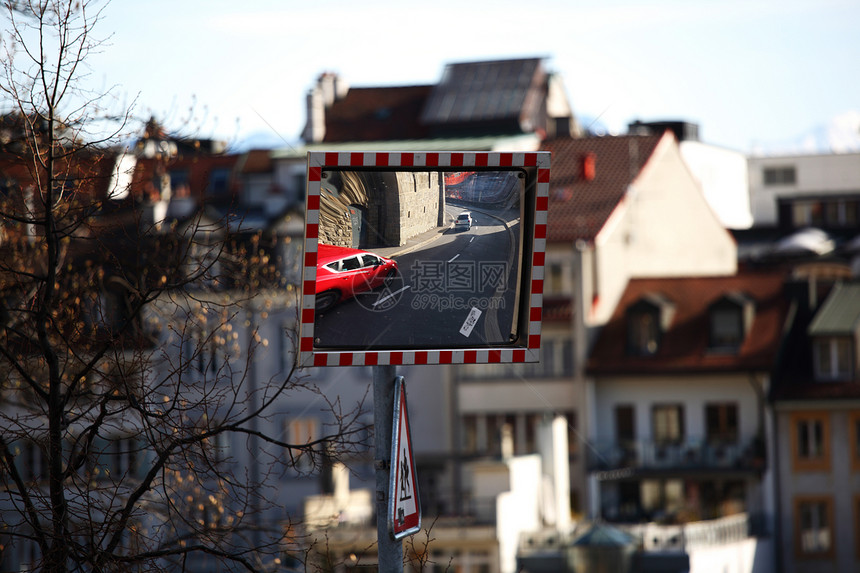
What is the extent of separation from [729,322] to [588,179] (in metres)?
8.27

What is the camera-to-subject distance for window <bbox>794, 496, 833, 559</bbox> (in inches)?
1750

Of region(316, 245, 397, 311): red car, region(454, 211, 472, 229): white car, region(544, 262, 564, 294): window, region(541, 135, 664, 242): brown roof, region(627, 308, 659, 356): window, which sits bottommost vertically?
region(316, 245, 397, 311): red car

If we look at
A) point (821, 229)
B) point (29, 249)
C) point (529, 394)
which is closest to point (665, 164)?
point (529, 394)

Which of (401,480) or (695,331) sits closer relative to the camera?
(401,480)

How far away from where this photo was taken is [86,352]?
12.2m

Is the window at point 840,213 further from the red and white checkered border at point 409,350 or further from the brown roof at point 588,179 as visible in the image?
the red and white checkered border at point 409,350

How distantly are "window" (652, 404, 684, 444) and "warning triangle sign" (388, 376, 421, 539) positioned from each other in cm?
3963

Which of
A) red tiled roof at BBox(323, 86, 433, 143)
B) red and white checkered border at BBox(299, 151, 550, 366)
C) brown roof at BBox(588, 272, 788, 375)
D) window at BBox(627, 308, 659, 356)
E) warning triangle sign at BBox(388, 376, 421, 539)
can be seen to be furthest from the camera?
red tiled roof at BBox(323, 86, 433, 143)

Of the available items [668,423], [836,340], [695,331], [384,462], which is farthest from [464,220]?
[695,331]

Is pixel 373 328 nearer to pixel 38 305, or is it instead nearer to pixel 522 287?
pixel 522 287

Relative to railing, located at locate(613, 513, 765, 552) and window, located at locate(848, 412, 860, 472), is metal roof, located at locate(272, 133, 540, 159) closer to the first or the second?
window, located at locate(848, 412, 860, 472)

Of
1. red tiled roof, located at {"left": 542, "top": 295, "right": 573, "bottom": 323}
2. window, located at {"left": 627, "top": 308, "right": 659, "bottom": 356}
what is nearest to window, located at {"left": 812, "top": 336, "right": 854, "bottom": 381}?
window, located at {"left": 627, "top": 308, "right": 659, "bottom": 356}

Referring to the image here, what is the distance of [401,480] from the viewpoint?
9.02m

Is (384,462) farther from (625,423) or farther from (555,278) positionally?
(555,278)
